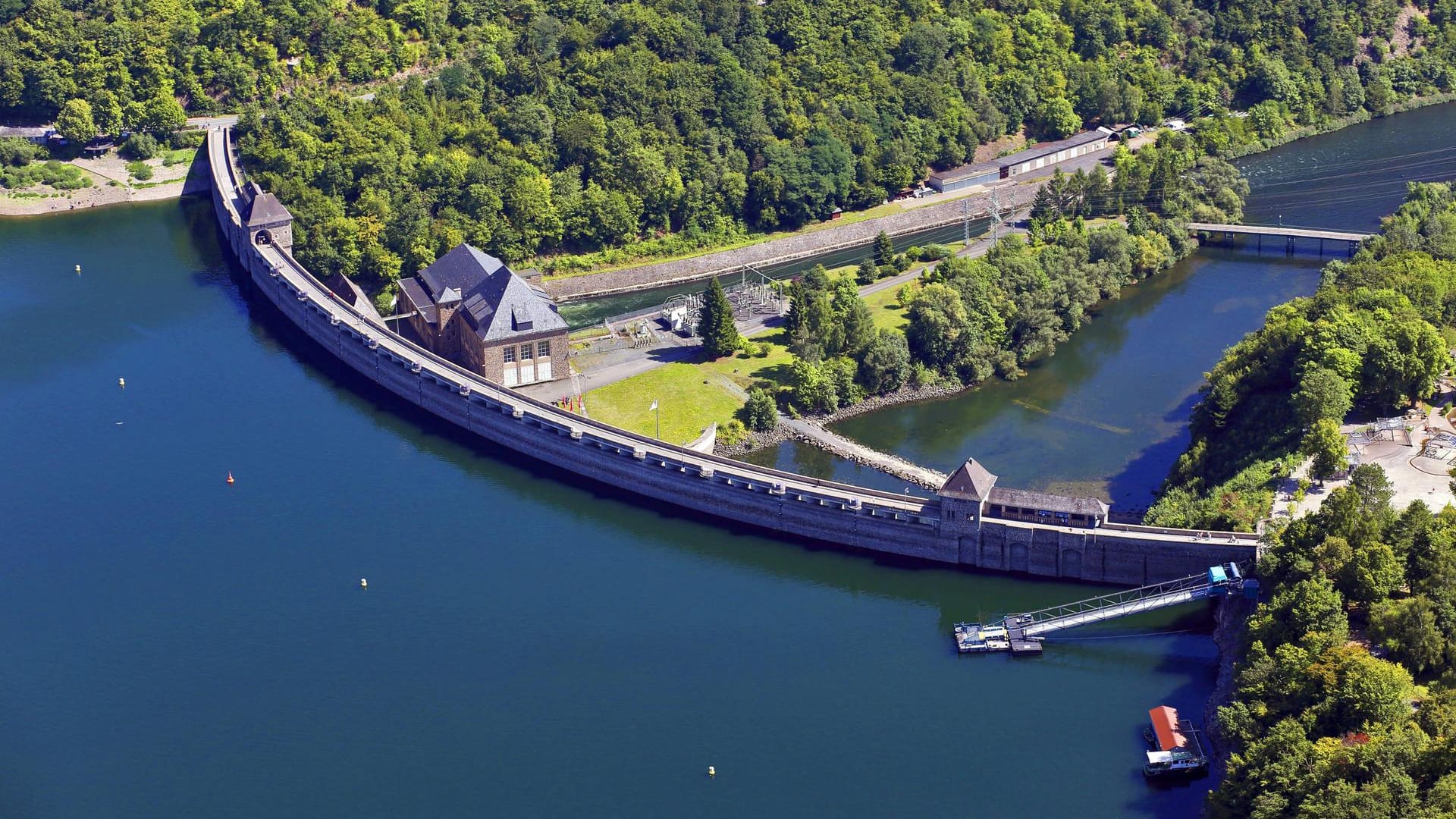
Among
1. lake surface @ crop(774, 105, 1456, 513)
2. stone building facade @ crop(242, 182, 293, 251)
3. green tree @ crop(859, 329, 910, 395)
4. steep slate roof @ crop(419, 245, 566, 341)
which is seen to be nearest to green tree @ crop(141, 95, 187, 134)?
stone building facade @ crop(242, 182, 293, 251)

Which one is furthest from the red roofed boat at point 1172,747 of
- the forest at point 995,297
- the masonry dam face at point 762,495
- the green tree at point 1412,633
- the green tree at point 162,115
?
the green tree at point 162,115

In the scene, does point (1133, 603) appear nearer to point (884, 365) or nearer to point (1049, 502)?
point (1049, 502)

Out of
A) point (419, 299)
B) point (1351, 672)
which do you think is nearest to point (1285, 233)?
point (419, 299)

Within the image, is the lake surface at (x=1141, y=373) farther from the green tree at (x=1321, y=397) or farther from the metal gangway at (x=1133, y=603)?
the metal gangway at (x=1133, y=603)

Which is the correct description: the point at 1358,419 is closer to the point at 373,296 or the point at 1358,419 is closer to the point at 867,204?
the point at 867,204

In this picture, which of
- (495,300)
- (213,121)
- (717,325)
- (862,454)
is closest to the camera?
(862,454)

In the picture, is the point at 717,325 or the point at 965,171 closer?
the point at 717,325

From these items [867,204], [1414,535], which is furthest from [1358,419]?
[867,204]

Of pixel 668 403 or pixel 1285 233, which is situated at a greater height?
pixel 1285 233
